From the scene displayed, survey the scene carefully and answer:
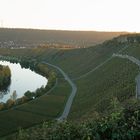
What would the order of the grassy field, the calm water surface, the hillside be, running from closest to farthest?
the hillside
the grassy field
the calm water surface

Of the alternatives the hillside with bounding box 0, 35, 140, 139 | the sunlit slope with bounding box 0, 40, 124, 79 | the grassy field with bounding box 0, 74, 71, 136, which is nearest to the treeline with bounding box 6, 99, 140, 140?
the hillside with bounding box 0, 35, 140, 139

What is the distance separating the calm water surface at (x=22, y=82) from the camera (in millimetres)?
118575

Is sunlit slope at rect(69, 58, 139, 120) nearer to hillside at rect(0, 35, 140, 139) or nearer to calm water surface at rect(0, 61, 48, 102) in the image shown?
hillside at rect(0, 35, 140, 139)

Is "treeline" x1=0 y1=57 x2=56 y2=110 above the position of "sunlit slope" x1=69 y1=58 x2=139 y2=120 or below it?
below

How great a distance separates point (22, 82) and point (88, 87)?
4495 cm

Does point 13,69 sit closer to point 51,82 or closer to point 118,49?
point 118,49

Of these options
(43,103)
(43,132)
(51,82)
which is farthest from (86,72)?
(43,132)

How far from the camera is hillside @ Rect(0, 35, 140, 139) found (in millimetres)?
64688

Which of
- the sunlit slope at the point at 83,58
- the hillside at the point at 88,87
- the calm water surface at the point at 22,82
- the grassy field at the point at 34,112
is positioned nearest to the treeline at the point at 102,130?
the hillside at the point at 88,87

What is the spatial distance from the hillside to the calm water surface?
895 centimetres

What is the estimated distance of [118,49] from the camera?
518ft

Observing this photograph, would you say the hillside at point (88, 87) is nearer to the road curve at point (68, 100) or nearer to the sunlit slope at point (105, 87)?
the sunlit slope at point (105, 87)

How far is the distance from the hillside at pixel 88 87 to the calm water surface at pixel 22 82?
8.95m

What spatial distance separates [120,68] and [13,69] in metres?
87.6
